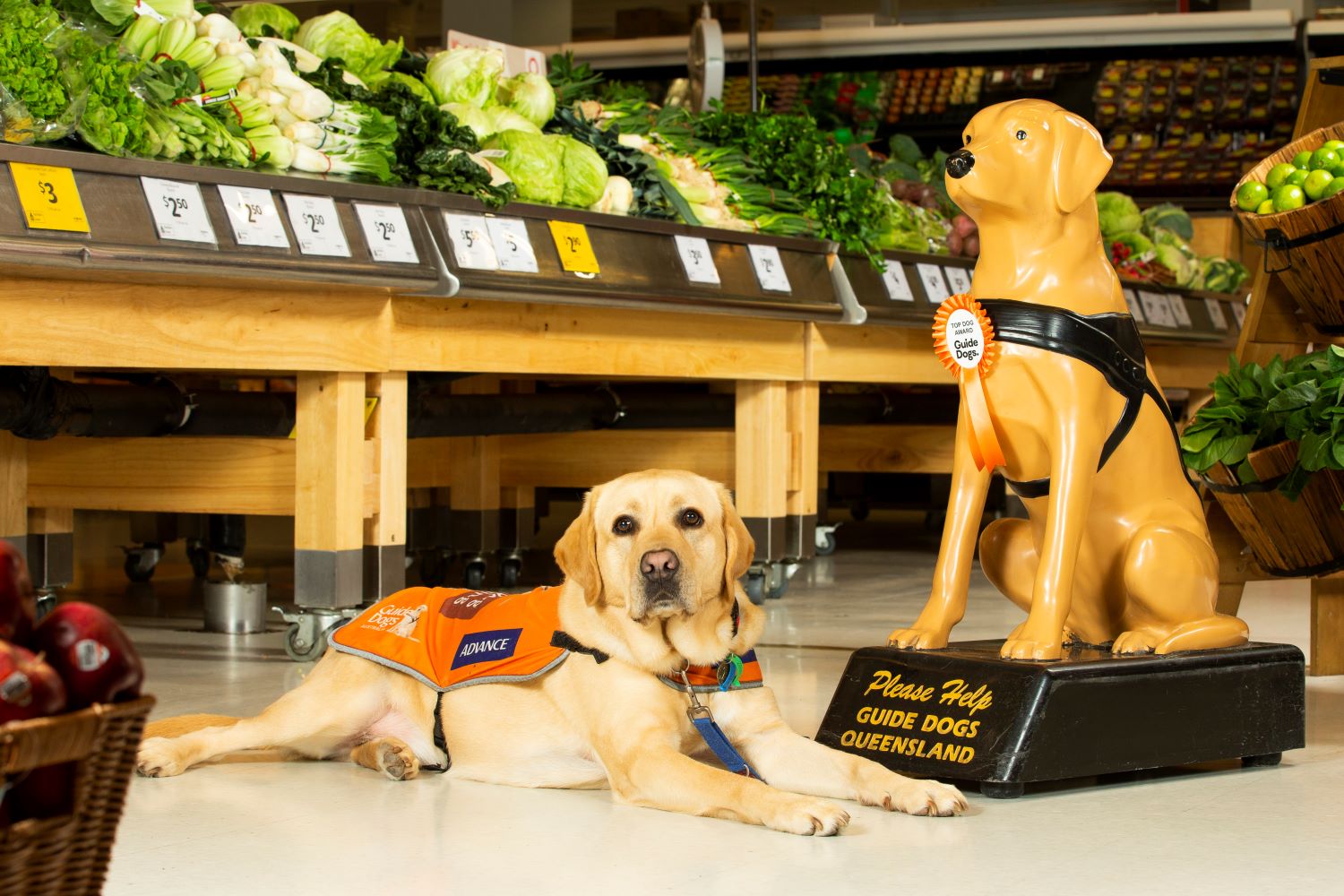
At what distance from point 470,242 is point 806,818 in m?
2.29

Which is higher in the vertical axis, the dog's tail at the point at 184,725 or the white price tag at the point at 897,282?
the white price tag at the point at 897,282

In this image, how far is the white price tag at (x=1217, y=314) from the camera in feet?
28.5

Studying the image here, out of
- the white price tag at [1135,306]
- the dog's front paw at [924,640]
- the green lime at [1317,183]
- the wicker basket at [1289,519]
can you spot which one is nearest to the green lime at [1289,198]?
the green lime at [1317,183]

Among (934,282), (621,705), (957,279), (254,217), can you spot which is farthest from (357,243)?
(957,279)

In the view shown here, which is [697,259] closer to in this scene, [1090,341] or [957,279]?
[957,279]

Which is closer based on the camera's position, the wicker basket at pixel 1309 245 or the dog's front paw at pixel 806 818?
the dog's front paw at pixel 806 818

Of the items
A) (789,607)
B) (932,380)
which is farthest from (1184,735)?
(932,380)

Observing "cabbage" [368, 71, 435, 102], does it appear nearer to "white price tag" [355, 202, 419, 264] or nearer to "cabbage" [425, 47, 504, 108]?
"cabbage" [425, 47, 504, 108]

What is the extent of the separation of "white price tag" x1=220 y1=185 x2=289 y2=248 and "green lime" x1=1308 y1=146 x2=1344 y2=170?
2544mm

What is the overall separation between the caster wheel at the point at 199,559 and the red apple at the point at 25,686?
521cm

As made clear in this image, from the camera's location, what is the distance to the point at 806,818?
2660 mm

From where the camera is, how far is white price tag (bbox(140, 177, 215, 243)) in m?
3.77

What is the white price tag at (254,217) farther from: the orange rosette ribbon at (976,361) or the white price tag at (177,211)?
the orange rosette ribbon at (976,361)

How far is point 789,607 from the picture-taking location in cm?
576
